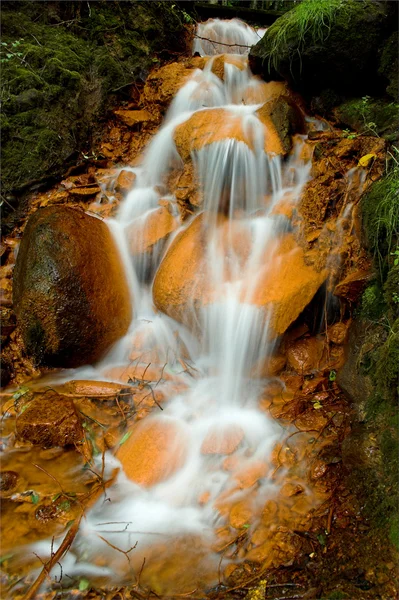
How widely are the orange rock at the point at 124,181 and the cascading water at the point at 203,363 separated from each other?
10 cm

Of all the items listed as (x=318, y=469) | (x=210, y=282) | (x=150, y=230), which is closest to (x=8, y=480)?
(x=318, y=469)

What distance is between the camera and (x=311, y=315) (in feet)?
12.8

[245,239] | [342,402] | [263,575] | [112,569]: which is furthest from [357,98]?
[112,569]

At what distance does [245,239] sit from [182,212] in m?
0.96

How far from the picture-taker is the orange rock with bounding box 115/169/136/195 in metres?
5.40

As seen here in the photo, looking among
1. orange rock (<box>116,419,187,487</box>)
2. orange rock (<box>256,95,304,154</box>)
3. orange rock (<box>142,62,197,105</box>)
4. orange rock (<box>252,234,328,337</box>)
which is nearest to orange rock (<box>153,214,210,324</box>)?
orange rock (<box>252,234,328,337</box>)

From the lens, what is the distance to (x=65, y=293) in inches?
157

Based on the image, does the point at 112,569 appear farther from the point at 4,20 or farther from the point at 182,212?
the point at 4,20

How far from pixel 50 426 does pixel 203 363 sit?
5.23 ft

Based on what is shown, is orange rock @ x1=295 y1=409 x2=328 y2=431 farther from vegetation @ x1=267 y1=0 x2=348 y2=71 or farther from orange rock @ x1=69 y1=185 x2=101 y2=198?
vegetation @ x1=267 y1=0 x2=348 y2=71

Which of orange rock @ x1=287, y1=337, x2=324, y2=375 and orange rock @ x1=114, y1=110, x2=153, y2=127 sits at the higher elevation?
orange rock @ x1=114, y1=110, x2=153, y2=127

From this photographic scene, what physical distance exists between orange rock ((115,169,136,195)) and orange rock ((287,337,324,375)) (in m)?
3.09

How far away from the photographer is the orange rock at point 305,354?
3.75m

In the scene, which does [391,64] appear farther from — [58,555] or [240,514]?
[58,555]
